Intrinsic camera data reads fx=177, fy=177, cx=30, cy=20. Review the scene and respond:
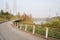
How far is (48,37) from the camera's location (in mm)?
14477

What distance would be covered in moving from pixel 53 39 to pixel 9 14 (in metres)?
101

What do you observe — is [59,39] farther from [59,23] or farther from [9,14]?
[9,14]

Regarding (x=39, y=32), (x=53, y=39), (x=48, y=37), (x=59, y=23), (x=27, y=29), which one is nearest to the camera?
(x=53, y=39)

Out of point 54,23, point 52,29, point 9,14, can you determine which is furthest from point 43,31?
point 9,14

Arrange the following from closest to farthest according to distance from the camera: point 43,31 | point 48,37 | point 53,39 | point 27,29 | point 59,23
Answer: point 53,39 → point 48,37 → point 43,31 → point 59,23 → point 27,29

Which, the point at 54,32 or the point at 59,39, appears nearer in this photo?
the point at 59,39

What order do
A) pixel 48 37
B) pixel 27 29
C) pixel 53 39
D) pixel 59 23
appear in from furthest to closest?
pixel 27 29, pixel 59 23, pixel 48 37, pixel 53 39

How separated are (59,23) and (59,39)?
724 centimetres

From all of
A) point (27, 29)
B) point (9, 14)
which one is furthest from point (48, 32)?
point (9, 14)

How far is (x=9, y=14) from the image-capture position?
11312 cm

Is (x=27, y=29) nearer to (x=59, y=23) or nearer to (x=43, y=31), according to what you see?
(x=59, y=23)

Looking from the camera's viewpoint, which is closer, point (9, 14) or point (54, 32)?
point (54, 32)

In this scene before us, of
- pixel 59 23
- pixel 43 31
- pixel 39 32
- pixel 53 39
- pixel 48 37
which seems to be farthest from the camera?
pixel 59 23

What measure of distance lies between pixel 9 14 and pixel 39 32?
318 feet
